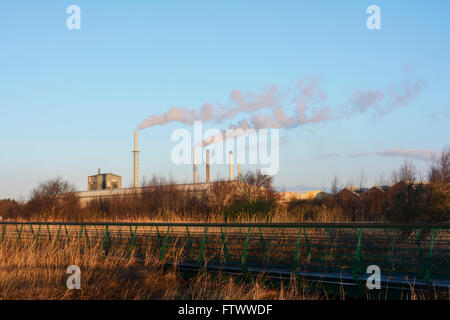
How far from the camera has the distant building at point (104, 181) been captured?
61.2m

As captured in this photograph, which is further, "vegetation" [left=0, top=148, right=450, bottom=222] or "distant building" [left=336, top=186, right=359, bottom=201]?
"distant building" [left=336, top=186, right=359, bottom=201]

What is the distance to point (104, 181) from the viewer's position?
61.4m

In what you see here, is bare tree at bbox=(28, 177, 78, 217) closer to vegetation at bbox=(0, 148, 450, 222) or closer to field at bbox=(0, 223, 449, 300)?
vegetation at bbox=(0, 148, 450, 222)

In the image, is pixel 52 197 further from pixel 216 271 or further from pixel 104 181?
pixel 216 271

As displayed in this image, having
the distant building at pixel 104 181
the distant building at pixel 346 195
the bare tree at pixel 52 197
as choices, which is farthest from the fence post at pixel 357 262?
the distant building at pixel 104 181

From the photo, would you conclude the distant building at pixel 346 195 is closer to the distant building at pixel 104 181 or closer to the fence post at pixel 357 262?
A: the fence post at pixel 357 262

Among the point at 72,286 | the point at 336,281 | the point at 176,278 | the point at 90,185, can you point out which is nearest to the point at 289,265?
the point at 336,281

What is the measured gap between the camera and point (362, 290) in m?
8.20

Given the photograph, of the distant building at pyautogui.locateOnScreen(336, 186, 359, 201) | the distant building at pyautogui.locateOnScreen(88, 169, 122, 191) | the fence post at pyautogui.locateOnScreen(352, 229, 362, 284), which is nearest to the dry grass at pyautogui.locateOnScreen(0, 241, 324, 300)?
the fence post at pyautogui.locateOnScreen(352, 229, 362, 284)

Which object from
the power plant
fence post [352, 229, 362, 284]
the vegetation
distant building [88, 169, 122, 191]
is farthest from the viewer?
distant building [88, 169, 122, 191]

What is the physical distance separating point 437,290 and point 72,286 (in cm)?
602

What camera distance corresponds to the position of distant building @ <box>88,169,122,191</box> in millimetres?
61250
